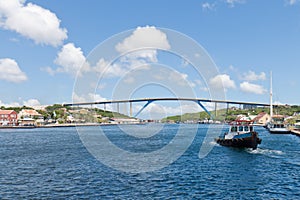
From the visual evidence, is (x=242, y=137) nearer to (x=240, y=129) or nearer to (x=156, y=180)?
(x=240, y=129)

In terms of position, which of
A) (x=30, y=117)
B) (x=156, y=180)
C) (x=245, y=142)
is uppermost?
(x=30, y=117)

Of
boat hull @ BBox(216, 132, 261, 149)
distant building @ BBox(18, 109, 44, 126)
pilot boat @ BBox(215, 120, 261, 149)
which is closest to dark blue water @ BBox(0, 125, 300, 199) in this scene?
boat hull @ BBox(216, 132, 261, 149)

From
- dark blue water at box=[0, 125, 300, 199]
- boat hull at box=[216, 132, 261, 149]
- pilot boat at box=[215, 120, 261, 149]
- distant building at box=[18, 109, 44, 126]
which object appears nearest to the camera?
dark blue water at box=[0, 125, 300, 199]

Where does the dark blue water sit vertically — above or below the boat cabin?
below

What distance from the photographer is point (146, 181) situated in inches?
798

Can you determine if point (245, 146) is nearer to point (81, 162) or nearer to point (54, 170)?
point (81, 162)

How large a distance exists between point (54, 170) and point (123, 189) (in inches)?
341

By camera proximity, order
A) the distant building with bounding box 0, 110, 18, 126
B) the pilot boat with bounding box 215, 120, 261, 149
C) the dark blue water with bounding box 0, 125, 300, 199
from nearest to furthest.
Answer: the dark blue water with bounding box 0, 125, 300, 199
the pilot boat with bounding box 215, 120, 261, 149
the distant building with bounding box 0, 110, 18, 126

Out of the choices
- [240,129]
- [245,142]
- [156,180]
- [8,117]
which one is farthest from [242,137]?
[8,117]

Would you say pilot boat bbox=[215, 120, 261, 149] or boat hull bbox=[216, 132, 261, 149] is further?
pilot boat bbox=[215, 120, 261, 149]

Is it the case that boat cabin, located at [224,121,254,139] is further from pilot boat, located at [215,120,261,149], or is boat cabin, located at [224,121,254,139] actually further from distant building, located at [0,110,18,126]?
distant building, located at [0,110,18,126]

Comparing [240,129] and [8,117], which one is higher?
[240,129]

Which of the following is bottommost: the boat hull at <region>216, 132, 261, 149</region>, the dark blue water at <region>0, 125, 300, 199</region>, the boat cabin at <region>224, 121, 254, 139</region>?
the dark blue water at <region>0, 125, 300, 199</region>

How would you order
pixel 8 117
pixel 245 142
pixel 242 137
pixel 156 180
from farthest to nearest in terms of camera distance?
pixel 8 117
pixel 242 137
pixel 245 142
pixel 156 180
